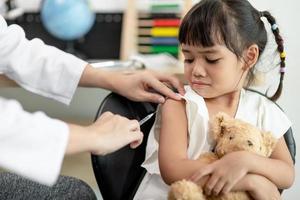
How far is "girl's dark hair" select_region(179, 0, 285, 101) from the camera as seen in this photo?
3.68 feet

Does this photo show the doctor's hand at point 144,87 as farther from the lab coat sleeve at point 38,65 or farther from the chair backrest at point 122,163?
the lab coat sleeve at point 38,65

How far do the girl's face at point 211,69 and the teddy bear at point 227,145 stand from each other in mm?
→ 126

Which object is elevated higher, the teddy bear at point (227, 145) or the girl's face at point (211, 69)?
the girl's face at point (211, 69)

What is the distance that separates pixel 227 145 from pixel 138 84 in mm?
315

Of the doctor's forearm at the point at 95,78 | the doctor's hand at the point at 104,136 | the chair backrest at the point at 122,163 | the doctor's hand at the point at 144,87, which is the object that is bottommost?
the chair backrest at the point at 122,163

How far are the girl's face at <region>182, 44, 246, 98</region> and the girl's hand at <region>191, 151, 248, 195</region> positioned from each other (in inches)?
9.5

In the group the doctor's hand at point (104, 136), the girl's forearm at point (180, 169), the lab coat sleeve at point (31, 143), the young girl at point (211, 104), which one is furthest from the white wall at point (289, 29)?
the lab coat sleeve at point (31, 143)

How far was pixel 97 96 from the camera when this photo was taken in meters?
2.21

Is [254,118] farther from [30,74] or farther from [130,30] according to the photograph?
[130,30]

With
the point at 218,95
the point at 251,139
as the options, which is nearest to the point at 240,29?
the point at 218,95

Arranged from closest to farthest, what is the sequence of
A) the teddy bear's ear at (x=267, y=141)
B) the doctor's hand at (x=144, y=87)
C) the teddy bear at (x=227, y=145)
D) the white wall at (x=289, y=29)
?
the teddy bear at (x=227, y=145) → the teddy bear's ear at (x=267, y=141) → the doctor's hand at (x=144, y=87) → the white wall at (x=289, y=29)

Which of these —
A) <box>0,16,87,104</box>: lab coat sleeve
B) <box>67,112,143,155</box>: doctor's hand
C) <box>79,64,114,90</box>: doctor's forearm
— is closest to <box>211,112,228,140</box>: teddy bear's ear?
<box>67,112,143,155</box>: doctor's hand

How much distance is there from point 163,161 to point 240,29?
1.38 ft

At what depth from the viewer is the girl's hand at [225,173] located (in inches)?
37.8
